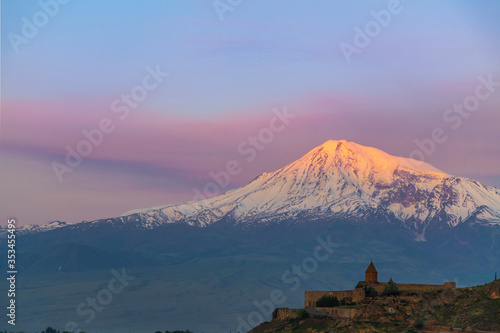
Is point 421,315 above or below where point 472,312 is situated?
above

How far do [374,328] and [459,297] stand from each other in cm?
1231

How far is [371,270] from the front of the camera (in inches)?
5113

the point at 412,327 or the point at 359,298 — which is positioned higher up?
the point at 359,298

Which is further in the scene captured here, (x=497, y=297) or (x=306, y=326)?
(x=306, y=326)

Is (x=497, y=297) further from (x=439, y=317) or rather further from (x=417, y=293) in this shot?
(x=417, y=293)

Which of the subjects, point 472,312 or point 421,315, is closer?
point 472,312

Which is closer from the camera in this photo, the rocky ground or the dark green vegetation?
the dark green vegetation

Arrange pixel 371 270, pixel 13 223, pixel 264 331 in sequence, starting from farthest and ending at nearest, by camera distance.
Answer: pixel 371 270 < pixel 264 331 < pixel 13 223

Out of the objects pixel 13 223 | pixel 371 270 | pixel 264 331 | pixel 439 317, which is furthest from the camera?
pixel 371 270

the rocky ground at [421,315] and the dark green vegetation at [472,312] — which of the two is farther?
the rocky ground at [421,315]

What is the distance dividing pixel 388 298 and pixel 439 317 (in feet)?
38.2

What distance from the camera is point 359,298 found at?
384 ft

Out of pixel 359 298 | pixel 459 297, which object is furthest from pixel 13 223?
pixel 459 297

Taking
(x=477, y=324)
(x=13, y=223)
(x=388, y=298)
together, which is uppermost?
(x=13, y=223)
